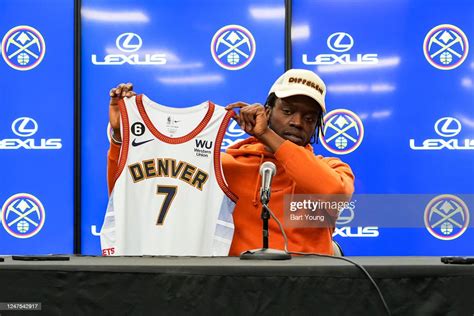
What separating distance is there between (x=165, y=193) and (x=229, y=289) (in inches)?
44.1

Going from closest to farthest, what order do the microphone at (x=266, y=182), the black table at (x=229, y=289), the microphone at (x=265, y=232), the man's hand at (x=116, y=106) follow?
the black table at (x=229, y=289), the microphone at (x=265, y=232), the microphone at (x=266, y=182), the man's hand at (x=116, y=106)

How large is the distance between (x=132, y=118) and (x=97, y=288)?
47.6 inches

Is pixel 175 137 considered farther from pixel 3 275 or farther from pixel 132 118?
pixel 3 275

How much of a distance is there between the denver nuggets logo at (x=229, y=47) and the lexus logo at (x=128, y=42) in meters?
0.46

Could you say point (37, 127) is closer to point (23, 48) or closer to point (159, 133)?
point (23, 48)

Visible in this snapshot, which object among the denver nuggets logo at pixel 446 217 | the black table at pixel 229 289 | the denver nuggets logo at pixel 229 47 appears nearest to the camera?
the black table at pixel 229 289

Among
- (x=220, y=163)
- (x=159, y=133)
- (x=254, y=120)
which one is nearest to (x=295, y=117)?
(x=254, y=120)

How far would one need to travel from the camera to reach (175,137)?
2.58m

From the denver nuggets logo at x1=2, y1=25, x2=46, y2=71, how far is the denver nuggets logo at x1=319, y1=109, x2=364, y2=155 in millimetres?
1796

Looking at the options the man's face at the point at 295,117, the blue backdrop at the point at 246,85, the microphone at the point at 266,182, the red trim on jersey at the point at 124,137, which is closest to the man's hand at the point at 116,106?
the red trim on jersey at the point at 124,137

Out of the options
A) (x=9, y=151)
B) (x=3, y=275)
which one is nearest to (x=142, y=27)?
(x=9, y=151)

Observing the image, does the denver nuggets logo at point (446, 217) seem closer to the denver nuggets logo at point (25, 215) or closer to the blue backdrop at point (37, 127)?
the blue backdrop at point (37, 127)

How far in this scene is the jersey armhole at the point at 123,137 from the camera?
2.48m

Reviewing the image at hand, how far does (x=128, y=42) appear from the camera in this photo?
163 inches
